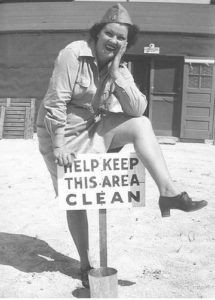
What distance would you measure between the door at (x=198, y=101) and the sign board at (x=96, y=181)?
8.83 metres

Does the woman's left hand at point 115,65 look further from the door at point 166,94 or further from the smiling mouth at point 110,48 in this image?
the door at point 166,94

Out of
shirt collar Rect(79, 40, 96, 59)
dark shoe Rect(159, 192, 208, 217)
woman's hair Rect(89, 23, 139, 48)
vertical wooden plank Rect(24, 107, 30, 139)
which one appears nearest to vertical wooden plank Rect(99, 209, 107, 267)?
dark shoe Rect(159, 192, 208, 217)

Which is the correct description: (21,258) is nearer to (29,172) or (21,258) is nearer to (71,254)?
(71,254)

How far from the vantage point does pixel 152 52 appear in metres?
11.4

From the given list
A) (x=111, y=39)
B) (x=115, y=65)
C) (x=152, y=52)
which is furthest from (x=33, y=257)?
(x=152, y=52)

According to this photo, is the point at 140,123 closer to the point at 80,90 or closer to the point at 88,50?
the point at 80,90

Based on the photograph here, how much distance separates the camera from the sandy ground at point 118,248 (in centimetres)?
319

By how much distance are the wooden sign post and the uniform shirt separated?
0.26m

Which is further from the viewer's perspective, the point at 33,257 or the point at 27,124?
the point at 27,124

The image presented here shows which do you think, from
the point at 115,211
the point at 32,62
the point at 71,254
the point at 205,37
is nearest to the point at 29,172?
the point at 115,211

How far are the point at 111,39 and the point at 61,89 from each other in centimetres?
44

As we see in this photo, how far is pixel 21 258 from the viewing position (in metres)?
3.76

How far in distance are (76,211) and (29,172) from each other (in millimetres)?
3931

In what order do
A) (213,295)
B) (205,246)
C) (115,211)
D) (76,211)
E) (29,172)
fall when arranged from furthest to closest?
(29,172) < (115,211) < (205,246) < (76,211) < (213,295)
